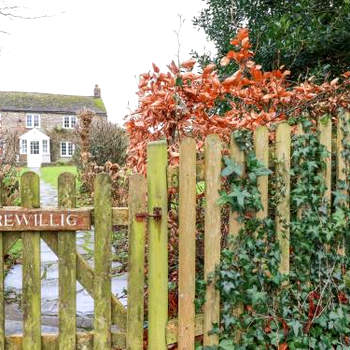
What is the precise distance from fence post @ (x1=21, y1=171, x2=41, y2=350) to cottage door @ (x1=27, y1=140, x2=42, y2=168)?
37.5 metres

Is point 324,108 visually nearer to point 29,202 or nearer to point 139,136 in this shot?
point 139,136

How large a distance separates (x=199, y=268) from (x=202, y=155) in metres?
0.89

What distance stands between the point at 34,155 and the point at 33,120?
3.94 metres

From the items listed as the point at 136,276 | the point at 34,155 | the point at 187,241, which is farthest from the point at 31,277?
the point at 34,155

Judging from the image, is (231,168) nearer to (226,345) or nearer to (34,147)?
(226,345)

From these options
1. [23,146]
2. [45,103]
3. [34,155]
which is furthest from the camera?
[45,103]

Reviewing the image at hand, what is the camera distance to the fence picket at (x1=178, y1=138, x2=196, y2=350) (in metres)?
2.34

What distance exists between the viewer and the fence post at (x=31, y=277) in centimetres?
223

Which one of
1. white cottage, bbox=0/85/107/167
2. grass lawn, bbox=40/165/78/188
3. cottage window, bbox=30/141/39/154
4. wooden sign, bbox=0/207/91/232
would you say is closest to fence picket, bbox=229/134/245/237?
wooden sign, bbox=0/207/91/232

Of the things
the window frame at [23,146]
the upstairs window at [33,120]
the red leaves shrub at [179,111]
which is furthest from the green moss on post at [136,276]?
the upstairs window at [33,120]

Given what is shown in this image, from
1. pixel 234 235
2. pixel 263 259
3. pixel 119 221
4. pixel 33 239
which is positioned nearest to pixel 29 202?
pixel 33 239

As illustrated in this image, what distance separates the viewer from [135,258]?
91.2 inches

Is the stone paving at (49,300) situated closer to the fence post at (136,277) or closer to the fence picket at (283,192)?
the fence post at (136,277)

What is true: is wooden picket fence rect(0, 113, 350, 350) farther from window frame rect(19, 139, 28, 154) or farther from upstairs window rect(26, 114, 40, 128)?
upstairs window rect(26, 114, 40, 128)
